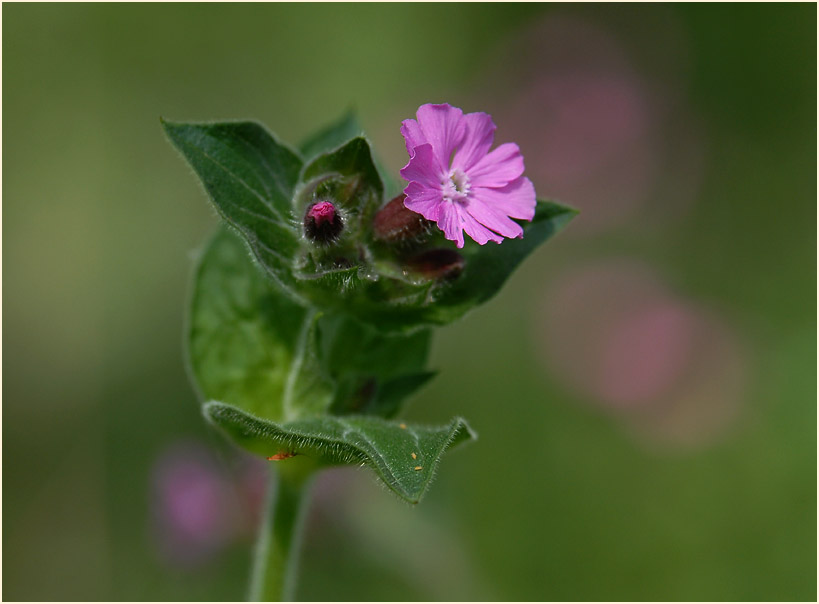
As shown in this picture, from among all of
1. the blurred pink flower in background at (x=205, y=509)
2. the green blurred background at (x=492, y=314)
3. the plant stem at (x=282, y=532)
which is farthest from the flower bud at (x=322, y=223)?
the blurred pink flower in background at (x=205, y=509)

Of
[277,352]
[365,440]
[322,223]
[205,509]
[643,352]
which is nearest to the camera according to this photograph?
[365,440]

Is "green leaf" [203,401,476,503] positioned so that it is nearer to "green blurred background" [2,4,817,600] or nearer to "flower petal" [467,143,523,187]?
"flower petal" [467,143,523,187]

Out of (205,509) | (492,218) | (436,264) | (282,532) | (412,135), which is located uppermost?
(412,135)

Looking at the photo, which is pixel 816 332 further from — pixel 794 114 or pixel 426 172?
pixel 426 172

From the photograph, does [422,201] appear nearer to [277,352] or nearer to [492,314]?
[277,352]

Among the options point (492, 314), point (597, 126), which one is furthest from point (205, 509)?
point (597, 126)
